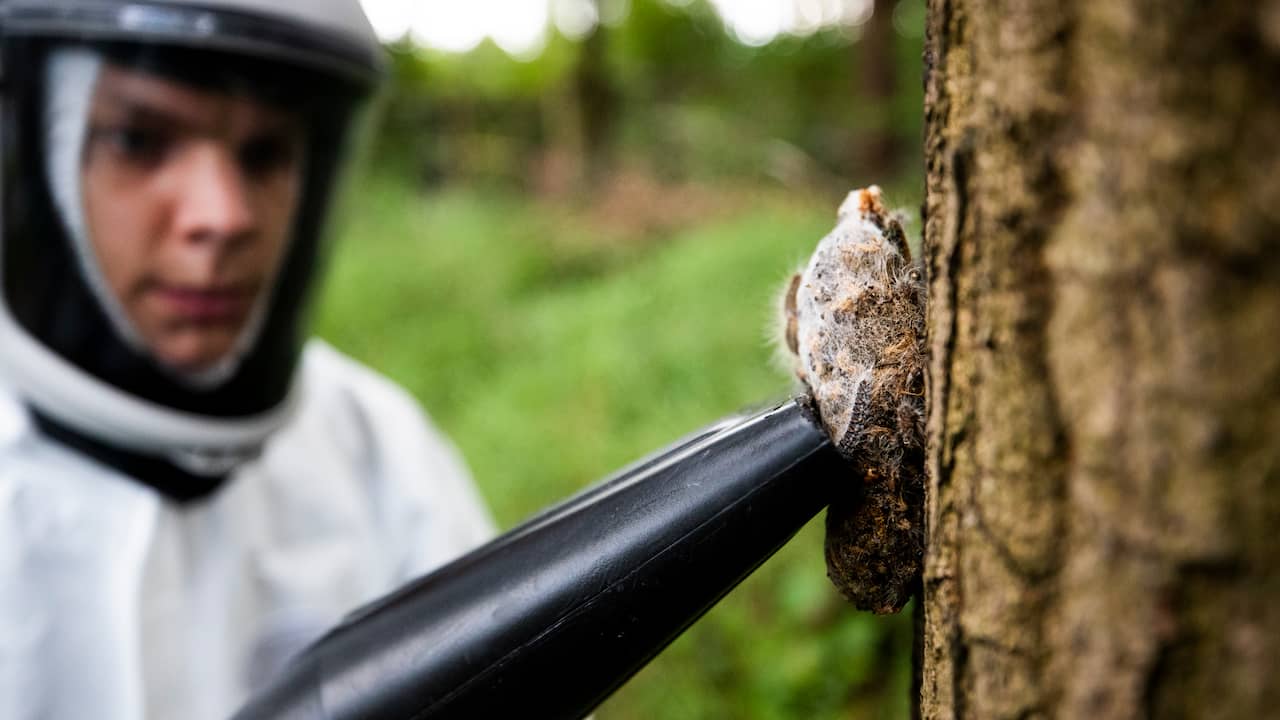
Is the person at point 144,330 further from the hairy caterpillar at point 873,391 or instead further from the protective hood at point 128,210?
the hairy caterpillar at point 873,391

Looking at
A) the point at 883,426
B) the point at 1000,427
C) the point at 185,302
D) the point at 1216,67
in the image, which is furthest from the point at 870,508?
the point at 185,302

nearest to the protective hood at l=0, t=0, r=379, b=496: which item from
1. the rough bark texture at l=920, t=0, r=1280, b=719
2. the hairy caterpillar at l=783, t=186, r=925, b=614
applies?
the hairy caterpillar at l=783, t=186, r=925, b=614

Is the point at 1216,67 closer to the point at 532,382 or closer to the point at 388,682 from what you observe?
the point at 388,682

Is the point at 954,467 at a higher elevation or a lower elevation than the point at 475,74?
lower

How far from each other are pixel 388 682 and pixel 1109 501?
1.79 feet

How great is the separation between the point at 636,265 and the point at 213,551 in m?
6.48

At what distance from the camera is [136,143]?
1.42 metres

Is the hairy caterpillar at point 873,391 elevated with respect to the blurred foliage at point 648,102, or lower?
lower

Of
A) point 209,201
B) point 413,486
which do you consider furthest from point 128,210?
point 413,486

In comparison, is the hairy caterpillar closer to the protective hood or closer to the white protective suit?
the protective hood

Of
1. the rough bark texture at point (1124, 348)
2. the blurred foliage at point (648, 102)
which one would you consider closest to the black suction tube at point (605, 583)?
the rough bark texture at point (1124, 348)

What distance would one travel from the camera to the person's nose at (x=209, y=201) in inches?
54.9

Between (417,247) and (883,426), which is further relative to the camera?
(417,247)

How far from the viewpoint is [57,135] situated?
142 centimetres
